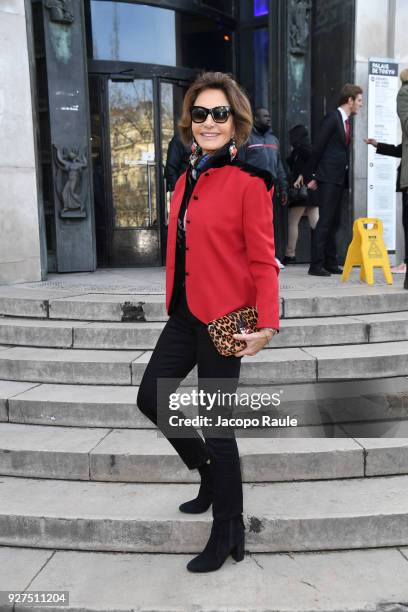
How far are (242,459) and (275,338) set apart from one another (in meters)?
1.56

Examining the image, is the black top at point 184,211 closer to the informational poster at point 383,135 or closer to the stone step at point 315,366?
the stone step at point 315,366

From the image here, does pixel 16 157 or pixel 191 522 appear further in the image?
pixel 16 157

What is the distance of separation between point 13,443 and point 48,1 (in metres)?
6.02

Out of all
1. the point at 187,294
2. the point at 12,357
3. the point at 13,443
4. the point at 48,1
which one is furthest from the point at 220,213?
the point at 48,1

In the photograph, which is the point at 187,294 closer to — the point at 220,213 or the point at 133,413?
the point at 220,213

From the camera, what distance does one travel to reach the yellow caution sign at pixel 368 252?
20.5 ft

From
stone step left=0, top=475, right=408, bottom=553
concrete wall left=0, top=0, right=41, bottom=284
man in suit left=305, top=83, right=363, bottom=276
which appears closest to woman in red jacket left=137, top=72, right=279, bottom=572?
stone step left=0, top=475, right=408, bottom=553

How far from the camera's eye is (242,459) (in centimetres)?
347

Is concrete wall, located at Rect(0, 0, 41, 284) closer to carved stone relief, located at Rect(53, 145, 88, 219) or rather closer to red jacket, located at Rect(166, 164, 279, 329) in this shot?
carved stone relief, located at Rect(53, 145, 88, 219)

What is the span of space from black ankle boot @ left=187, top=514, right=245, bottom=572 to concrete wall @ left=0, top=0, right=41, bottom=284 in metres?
5.02

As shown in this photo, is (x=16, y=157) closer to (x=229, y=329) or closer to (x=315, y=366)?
(x=315, y=366)

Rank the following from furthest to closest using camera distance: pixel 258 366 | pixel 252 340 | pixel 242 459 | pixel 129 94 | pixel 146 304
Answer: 1. pixel 129 94
2. pixel 146 304
3. pixel 258 366
4. pixel 242 459
5. pixel 252 340

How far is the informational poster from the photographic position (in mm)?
8195

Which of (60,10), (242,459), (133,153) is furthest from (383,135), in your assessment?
(242,459)
